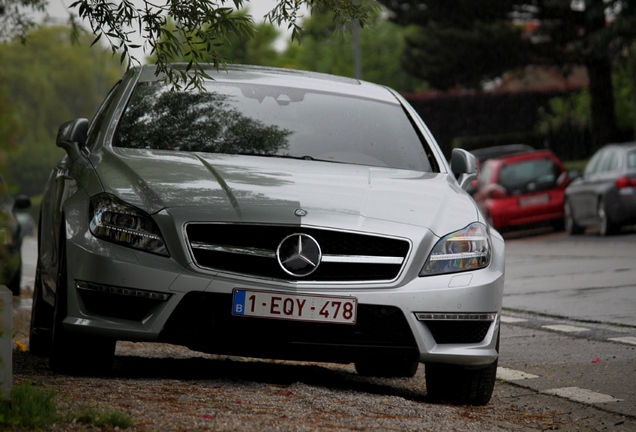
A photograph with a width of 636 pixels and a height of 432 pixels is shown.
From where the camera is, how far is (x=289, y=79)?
7188 mm

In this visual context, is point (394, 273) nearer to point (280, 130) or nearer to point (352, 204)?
point (352, 204)

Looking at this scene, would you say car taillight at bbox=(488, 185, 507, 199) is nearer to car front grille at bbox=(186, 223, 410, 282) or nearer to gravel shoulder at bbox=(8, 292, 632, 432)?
gravel shoulder at bbox=(8, 292, 632, 432)

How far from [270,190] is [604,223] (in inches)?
649

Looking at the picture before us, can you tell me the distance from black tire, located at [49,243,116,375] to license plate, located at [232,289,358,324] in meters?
0.82

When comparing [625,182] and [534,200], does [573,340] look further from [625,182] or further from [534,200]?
[534,200]

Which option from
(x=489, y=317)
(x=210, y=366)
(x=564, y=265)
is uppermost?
(x=489, y=317)

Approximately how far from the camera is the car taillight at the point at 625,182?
66.9 ft

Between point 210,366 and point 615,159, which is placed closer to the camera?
point 210,366

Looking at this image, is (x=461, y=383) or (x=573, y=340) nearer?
(x=461, y=383)

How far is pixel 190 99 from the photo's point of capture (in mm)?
6684

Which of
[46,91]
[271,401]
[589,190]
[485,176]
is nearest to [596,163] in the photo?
[589,190]

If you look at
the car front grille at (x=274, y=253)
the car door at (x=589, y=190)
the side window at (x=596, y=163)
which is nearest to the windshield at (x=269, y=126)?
the car front grille at (x=274, y=253)

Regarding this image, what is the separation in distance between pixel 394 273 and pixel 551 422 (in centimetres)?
111

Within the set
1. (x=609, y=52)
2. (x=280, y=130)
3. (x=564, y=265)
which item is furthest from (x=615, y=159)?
(x=280, y=130)
